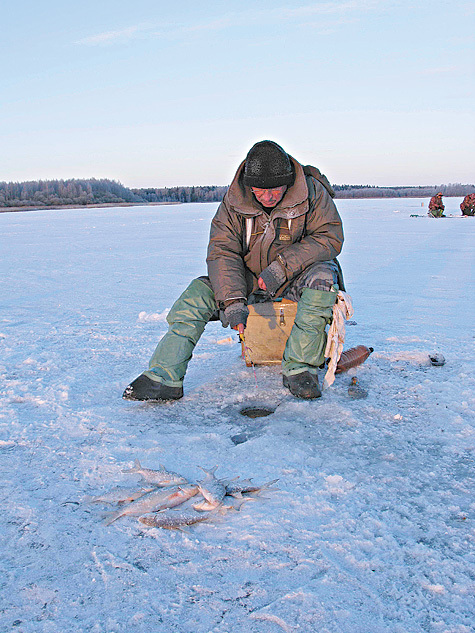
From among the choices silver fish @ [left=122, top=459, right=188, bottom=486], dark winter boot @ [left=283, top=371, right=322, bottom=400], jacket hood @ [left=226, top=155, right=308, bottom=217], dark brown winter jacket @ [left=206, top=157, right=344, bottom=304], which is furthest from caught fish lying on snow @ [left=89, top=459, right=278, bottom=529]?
jacket hood @ [left=226, top=155, right=308, bottom=217]

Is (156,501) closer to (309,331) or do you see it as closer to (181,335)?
(181,335)

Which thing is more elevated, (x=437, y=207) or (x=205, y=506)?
(x=437, y=207)

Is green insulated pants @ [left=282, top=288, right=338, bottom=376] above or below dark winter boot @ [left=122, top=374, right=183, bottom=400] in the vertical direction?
above

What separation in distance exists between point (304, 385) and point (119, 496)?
4.56 feet

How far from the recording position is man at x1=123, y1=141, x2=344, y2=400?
3143 mm

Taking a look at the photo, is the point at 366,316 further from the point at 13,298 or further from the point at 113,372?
the point at 13,298

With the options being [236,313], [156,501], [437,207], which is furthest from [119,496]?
[437,207]

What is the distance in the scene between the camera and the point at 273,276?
3.33 metres

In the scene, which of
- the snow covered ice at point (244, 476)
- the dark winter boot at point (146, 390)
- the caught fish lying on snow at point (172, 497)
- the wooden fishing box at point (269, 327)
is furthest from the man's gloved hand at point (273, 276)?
the caught fish lying on snow at point (172, 497)

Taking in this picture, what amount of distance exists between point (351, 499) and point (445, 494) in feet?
1.29

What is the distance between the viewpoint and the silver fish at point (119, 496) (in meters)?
2.09

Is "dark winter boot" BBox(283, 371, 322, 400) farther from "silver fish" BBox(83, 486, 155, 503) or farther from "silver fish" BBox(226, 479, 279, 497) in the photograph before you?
"silver fish" BBox(83, 486, 155, 503)

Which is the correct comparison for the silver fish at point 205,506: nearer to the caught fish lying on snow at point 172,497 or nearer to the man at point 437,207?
the caught fish lying on snow at point 172,497

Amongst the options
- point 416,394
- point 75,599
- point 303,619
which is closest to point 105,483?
point 75,599
